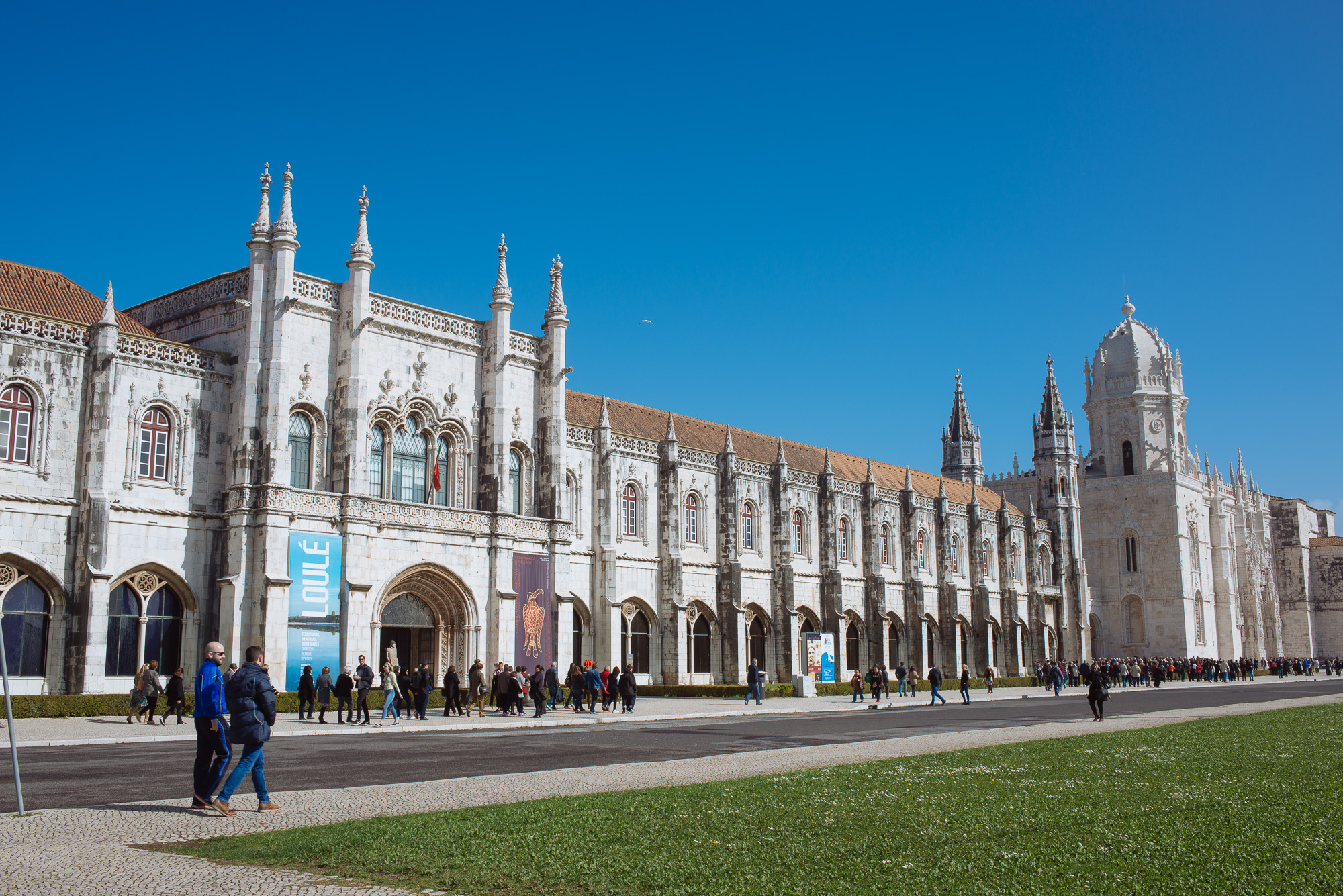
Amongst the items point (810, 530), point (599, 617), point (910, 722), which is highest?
point (810, 530)

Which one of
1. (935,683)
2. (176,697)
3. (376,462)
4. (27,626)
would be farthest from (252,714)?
(935,683)

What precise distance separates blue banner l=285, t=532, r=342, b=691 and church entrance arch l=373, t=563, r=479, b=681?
3113 mm

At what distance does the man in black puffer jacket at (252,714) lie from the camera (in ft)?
36.8

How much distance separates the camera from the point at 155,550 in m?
31.2

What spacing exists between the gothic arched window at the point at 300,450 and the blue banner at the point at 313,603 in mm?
2149

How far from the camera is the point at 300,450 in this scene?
34500 millimetres

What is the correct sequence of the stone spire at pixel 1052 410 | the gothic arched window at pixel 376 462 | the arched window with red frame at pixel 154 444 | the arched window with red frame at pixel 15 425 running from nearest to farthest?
the arched window with red frame at pixel 15 425, the arched window with red frame at pixel 154 444, the gothic arched window at pixel 376 462, the stone spire at pixel 1052 410

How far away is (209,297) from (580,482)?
1641cm

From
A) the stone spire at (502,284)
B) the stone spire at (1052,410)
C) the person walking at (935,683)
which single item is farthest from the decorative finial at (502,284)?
Result: the stone spire at (1052,410)

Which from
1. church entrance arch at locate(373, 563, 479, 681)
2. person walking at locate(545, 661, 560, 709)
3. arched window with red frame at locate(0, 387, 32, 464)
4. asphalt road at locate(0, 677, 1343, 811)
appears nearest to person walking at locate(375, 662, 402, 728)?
asphalt road at locate(0, 677, 1343, 811)

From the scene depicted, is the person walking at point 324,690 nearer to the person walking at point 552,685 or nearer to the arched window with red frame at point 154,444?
the person walking at point 552,685

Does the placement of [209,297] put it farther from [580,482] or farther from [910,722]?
[910,722]

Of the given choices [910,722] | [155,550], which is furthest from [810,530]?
[155,550]

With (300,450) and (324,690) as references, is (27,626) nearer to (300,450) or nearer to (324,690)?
(324,690)
